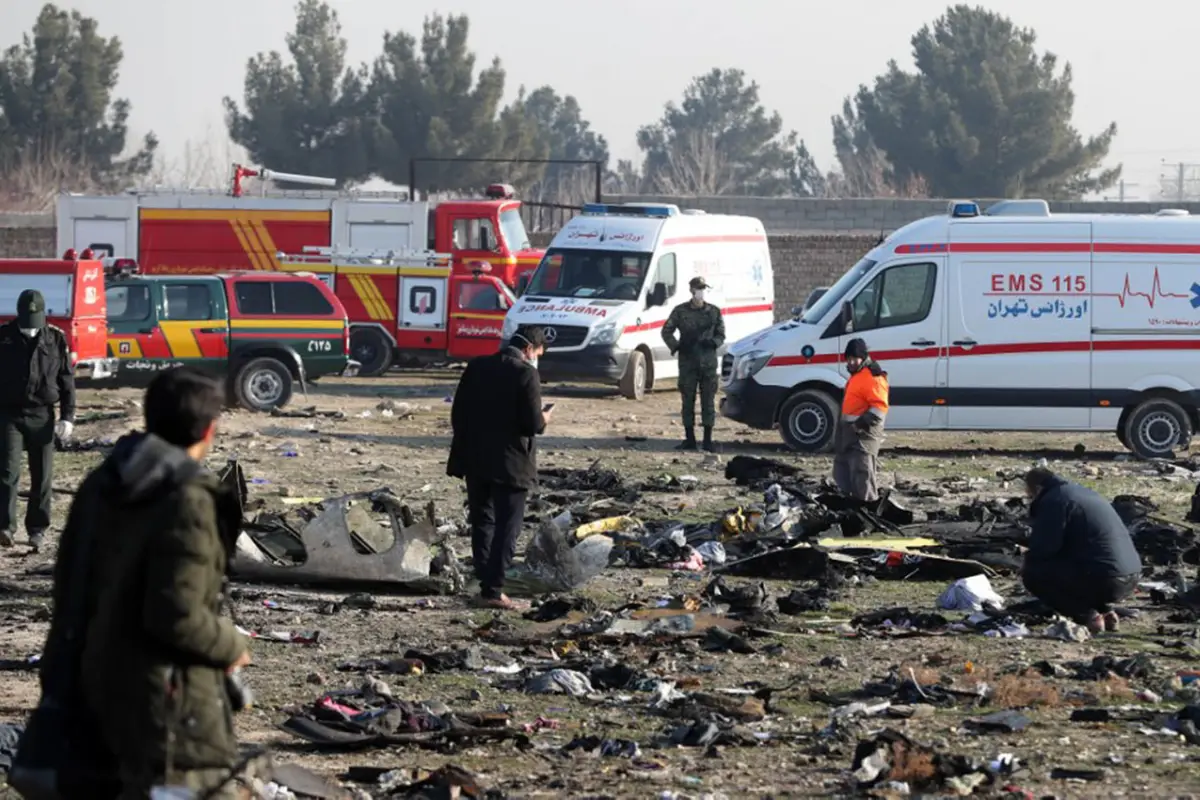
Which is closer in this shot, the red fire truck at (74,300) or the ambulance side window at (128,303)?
the red fire truck at (74,300)

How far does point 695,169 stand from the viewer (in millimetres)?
90188

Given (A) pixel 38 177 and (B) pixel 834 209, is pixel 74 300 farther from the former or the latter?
(A) pixel 38 177

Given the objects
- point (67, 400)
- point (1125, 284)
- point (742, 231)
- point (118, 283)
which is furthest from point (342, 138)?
point (67, 400)

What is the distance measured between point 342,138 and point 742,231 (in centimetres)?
4109

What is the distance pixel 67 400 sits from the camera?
13.2 meters

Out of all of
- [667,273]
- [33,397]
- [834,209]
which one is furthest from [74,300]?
[834,209]

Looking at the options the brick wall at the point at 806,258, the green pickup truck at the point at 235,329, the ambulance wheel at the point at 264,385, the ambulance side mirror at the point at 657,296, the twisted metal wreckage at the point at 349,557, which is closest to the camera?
the twisted metal wreckage at the point at 349,557

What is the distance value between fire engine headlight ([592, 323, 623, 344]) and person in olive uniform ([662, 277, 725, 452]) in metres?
5.47

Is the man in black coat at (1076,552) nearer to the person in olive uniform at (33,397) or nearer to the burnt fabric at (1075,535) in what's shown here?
the burnt fabric at (1075,535)

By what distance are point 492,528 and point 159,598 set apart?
23.6ft

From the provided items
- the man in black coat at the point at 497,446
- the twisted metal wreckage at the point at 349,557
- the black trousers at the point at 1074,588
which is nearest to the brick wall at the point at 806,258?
the twisted metal wreckage at the point at 349,557

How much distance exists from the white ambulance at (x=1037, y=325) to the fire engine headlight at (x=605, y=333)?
6175 mm

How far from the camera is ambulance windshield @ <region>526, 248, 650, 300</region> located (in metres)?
27.4

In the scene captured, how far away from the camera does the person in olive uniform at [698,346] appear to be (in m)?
20.7
